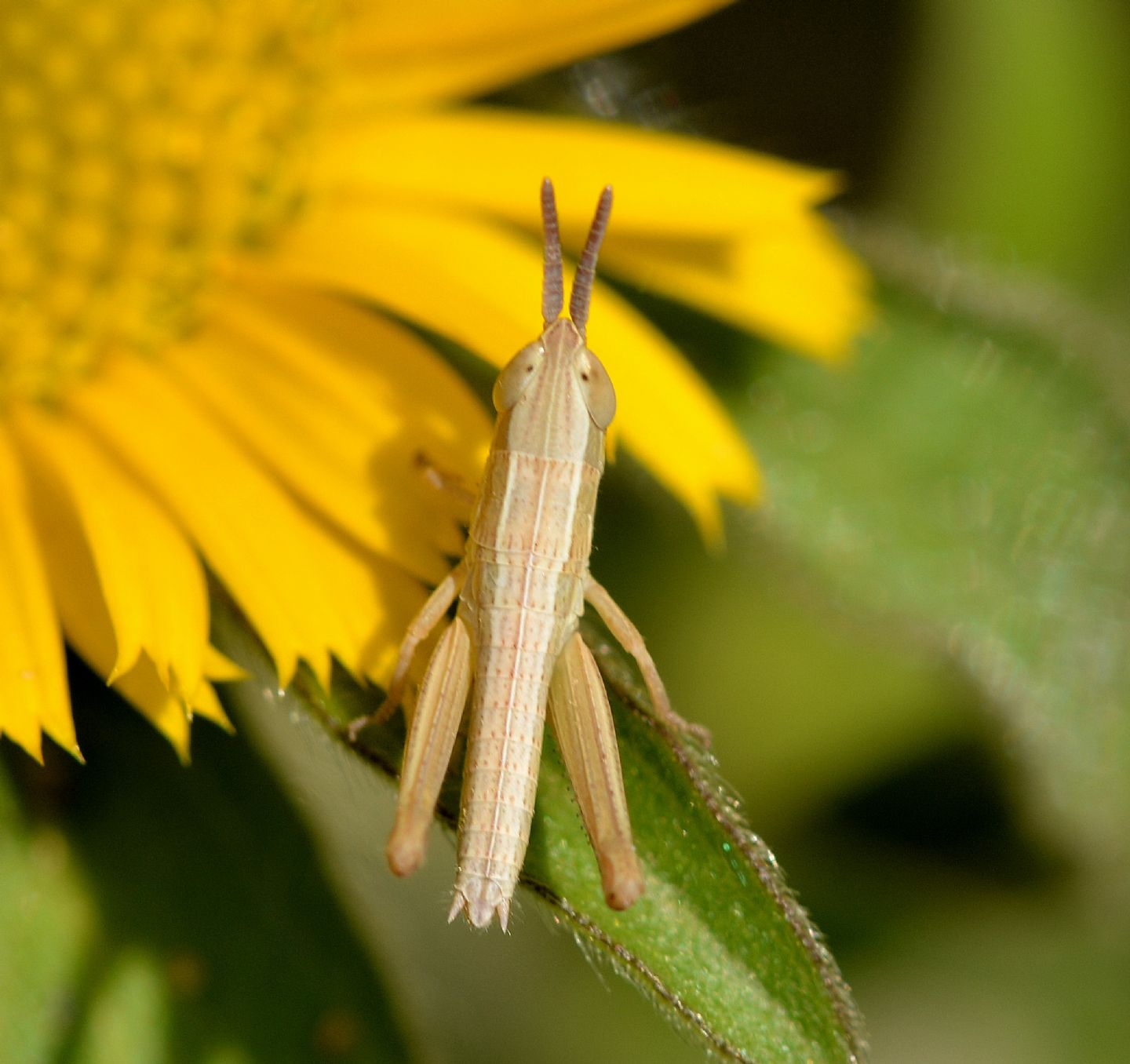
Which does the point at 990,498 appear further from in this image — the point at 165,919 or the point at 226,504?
the point at 165,919

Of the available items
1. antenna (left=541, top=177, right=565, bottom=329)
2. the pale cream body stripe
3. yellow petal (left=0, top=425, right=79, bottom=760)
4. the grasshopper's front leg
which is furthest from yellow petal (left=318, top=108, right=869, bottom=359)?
yellow petal (left=0, top=425, right=79, bottom=760)

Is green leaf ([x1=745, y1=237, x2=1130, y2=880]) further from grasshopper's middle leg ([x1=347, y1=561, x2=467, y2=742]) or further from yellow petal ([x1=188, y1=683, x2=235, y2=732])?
yellow petal ([x1=188, y1=683, x2=235, y2=732])

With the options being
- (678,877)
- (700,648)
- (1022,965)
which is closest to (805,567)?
(700,648)

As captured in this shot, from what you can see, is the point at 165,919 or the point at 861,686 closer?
the point at 165,919

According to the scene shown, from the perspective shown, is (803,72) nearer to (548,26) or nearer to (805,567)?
(548,26)

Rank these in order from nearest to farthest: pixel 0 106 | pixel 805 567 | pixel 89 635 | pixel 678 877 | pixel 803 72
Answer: pixel 678 877
pixel 89 635
pixel 0 106
pixel 805 567
pixel 803 72

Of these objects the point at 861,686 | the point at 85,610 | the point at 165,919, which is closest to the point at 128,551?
the point at 85,610
